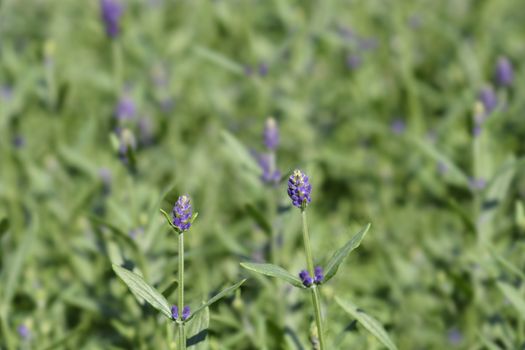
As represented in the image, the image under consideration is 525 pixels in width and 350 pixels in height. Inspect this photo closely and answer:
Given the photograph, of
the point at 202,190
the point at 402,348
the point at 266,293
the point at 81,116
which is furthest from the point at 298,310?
the point at 81,116

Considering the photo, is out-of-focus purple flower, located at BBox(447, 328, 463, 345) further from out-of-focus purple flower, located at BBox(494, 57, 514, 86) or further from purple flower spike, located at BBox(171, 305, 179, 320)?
purple flower spike, located at BBox(171, 305, 179, 320)

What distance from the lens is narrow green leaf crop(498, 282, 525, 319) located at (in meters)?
2.46

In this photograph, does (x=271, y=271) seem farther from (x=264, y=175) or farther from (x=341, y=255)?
(x=264, y=175)

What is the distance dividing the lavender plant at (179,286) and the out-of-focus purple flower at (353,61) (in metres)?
3.24

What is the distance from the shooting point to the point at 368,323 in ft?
7.20

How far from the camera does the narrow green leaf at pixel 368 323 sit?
2.17 m

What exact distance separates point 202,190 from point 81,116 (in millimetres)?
1324

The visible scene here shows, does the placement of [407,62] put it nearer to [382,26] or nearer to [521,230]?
[382,26]

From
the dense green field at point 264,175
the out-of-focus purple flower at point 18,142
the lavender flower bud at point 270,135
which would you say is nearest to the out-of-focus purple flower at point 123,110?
the dense green field at point 264,175

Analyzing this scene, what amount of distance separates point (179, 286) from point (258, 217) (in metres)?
0.85

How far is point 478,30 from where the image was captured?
5414 millimetres

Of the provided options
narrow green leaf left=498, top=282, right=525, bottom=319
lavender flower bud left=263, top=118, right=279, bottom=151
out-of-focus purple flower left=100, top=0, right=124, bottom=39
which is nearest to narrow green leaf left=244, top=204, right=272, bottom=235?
lavender flower bud left=263, top=118, right=279, bottom=151

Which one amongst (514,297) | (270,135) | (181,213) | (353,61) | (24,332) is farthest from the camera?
(353,61)

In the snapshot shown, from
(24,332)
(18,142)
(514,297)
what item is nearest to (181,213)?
(24,332)
